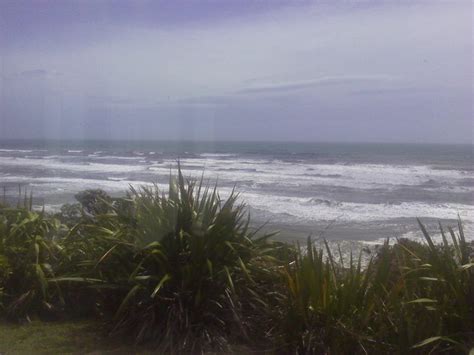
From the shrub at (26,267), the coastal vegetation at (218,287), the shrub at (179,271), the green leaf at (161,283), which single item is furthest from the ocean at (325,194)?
the green leaf at (161,283)

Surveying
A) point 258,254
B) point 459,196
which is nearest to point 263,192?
point 459,196

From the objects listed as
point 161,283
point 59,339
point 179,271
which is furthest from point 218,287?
point 59,339

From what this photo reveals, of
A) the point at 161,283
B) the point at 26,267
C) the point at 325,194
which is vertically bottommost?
the point at 325,194

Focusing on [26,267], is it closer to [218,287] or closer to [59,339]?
[59,339]

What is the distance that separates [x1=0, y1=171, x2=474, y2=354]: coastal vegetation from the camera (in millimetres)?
5219

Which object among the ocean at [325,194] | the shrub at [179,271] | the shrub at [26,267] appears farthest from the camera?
the ocean at [325,194]

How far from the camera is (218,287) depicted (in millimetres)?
5961

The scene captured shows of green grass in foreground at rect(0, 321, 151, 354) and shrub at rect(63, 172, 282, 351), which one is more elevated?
shrub at rect(63, 172, 282, 351)

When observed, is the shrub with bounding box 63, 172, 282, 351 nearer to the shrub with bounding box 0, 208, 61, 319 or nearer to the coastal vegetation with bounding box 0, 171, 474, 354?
the coastal vegetation with bounding box 0, 171, 474, 354

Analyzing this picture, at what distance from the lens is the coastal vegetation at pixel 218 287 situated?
17.1 feet

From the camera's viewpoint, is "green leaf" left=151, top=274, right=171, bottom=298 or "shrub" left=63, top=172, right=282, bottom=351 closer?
"green leaf" left=151, top=274, right=171, bottom=298

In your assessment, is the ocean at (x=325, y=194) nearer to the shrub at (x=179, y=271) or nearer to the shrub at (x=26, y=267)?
the shrub at (x=26, y=267)

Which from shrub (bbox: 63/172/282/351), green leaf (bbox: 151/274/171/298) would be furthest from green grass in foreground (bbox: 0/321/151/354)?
green leaf (bbox: 151/274/171/298)

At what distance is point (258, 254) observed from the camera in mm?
6438
